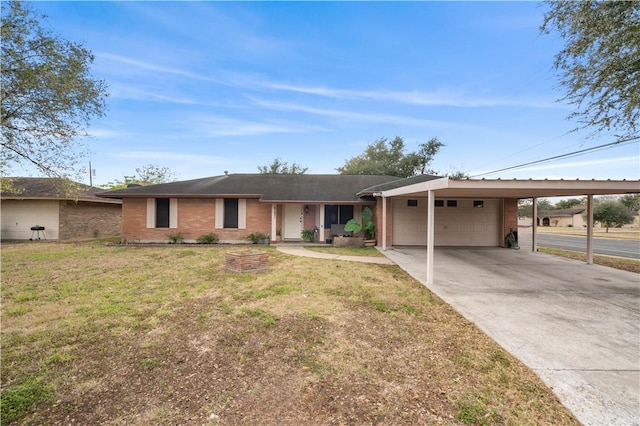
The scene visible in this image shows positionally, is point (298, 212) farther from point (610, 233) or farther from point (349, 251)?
point (610, 233)

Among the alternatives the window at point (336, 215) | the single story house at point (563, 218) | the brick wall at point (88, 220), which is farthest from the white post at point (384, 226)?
the single story house at point (563, 218)

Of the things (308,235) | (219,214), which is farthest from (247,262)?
(219,214)

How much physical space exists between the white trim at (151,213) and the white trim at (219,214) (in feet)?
10.5

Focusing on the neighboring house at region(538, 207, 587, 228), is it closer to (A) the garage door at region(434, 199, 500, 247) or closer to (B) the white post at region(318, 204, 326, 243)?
(A) the garage door at region(434, 199, 500, 247)

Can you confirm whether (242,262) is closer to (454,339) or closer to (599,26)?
(454,339)

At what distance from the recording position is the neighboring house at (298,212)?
12836mm

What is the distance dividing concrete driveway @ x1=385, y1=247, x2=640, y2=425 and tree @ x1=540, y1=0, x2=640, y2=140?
13.1ft

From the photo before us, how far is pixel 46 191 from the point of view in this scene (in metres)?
15.9

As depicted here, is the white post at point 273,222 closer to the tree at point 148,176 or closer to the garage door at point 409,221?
the garage door at point 409,221

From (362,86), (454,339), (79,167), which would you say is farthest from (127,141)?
(454,339)

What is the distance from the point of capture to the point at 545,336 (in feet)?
12.8

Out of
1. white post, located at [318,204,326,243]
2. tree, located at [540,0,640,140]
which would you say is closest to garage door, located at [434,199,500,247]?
white post, located at [318,204,326,243]

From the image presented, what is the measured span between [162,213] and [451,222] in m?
14.7

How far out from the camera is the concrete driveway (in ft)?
8.85
